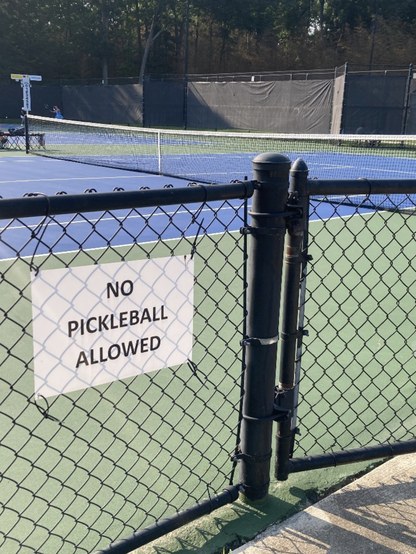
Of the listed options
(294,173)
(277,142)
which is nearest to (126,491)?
(294,173)

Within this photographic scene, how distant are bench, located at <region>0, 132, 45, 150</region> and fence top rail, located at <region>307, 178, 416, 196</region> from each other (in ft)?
65.7

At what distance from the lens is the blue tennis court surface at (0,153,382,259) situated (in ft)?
27.6

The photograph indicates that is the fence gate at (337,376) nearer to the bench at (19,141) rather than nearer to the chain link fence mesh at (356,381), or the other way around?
the chain link fence mesh at (356,381)

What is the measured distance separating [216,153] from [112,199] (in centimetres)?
1912

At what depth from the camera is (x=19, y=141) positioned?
23.9 metres

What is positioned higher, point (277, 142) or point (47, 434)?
point (277, 142)

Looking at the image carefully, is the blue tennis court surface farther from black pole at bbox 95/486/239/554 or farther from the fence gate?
black pole at bbox 95/486/239/554

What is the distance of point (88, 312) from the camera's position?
207 cm

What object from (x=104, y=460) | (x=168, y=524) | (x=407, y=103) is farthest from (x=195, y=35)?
(x=168, y=524)

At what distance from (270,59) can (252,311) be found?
58.4m

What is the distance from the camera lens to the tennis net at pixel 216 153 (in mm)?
15039

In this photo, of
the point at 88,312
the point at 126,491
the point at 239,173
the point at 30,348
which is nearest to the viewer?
the point at 88,312

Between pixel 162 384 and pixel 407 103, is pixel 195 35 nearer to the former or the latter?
pixel 407 103

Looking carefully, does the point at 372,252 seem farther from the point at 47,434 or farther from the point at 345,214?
the point at 47,434
